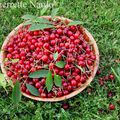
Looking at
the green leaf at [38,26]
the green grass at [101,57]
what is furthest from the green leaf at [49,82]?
the green leaf at [38,26]

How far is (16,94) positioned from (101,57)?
0.72 metres

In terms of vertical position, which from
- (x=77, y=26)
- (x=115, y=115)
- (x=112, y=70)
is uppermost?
(x=77, y=26)

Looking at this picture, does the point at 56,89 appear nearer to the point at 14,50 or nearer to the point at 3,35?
the point at 14,50

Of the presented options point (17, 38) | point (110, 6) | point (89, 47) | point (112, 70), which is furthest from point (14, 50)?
point (110, 6)

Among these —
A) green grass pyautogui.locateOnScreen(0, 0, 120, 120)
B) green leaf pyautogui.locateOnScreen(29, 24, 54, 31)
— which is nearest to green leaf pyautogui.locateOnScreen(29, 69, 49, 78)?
green grass pyautogui.locateOnScreen(0, 0, 120, 120)

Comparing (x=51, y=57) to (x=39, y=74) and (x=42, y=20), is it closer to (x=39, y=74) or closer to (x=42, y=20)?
(x=39, y=74)

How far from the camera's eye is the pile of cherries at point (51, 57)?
2.42 metres

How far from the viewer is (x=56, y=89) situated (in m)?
2.42

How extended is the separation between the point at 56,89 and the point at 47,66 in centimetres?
15

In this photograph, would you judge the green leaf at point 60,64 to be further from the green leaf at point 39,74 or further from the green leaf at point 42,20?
the green leaf at point 42,20

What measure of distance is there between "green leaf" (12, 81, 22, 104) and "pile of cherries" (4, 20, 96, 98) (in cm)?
11

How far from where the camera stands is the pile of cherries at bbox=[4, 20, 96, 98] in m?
2.42

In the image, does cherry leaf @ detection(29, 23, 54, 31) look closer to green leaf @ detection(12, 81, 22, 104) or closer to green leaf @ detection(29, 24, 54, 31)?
green leaf @ detection(29, 24, 54, 31)

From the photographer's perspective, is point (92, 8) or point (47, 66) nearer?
point (47, 66)
